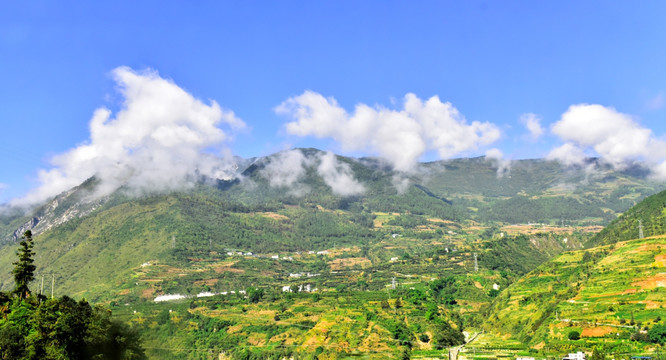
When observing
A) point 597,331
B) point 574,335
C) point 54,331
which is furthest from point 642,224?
point 54,331

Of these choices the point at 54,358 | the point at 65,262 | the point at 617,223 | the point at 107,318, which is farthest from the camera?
the point at 65,262

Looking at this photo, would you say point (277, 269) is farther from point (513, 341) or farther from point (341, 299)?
point (513, 341)

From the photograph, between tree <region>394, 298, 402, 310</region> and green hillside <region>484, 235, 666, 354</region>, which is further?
tree <region>394, 298, 402, 310</region>

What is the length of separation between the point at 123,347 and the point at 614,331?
2353 inches

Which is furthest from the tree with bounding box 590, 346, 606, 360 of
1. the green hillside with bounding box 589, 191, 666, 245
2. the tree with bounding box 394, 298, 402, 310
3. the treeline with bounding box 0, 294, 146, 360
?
the green hillside with bounding box 589, 191, 666, 245

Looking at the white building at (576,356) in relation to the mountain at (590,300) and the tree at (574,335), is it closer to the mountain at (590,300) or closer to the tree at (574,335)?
the mountain at (590,300)

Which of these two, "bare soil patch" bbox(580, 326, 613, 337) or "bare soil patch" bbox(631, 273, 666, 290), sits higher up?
"bare soil patch" bbox(631, 273, 666, 290)

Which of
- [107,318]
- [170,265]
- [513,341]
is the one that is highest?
[170,265]

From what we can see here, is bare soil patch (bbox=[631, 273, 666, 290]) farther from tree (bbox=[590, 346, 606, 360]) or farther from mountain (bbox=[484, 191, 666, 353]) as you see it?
tree (bbox=[590, 346, 606, 360])

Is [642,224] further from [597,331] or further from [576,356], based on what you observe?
[576,356]

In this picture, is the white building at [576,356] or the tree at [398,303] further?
the tree at [398,303]

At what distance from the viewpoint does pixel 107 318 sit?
57.1m

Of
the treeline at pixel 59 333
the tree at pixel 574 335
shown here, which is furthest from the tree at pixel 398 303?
the treeline at pixel 59 333

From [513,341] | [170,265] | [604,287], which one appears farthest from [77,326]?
[170,265]
